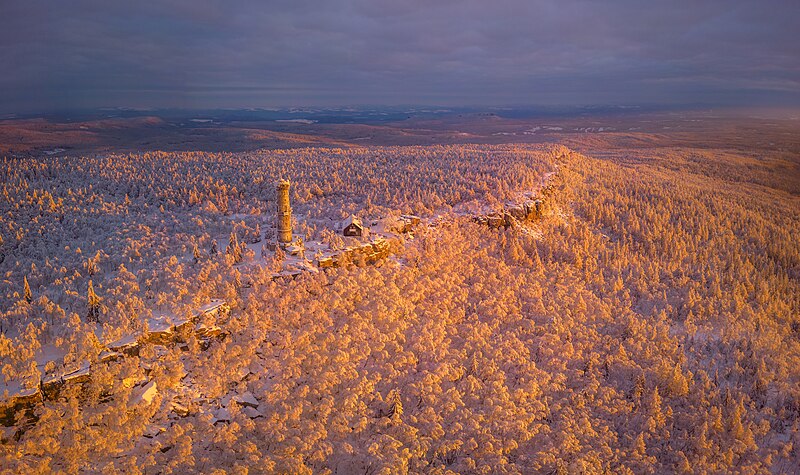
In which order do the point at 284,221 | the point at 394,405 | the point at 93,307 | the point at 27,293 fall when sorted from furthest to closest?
the point at 284,221
the point at 27,293
the point at 394,405
the point at 93,307

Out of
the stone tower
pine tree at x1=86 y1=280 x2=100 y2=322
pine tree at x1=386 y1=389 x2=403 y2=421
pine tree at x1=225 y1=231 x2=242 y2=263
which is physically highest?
the stone tower

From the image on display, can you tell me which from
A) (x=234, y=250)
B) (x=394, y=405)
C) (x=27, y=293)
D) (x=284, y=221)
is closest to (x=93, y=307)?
(x=27, y=293)

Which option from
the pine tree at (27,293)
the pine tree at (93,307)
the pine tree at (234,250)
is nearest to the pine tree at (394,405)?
the pine tree at (234,250)

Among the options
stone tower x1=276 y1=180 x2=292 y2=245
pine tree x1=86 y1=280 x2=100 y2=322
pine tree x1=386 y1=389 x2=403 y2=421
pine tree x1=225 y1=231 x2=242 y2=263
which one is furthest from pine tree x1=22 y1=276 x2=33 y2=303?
→ pine tree x1=386 y1=389 x2=403 y2=421

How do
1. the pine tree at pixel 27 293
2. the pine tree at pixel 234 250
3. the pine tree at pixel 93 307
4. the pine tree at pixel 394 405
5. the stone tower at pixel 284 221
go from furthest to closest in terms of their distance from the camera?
the stone tower at pixel 284 221
the pine tree at pixel 234 250
the pine tree at pixel 27 293
the pine tree at pixel 394 405
the pine tree at pixel 93 307

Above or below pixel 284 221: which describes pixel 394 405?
below

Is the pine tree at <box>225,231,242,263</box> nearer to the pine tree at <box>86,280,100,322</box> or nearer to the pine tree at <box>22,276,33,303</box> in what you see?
the pine tree at <box>86,280,100,322</box>

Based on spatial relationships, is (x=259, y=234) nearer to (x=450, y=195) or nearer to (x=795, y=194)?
(x=450, y=195)

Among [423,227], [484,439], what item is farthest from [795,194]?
[484,439]

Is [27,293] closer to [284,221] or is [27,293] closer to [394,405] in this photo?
[284,221]

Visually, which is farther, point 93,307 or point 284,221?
point 284,221

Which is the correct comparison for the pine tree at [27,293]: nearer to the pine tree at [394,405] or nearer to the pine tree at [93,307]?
the pine tree at [93,307]
